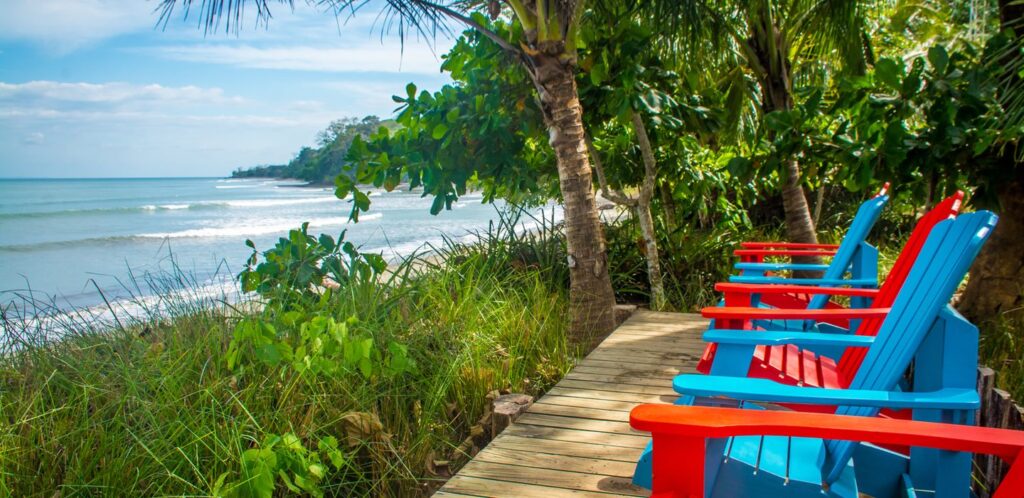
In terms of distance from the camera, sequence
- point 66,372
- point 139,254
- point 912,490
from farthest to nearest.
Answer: point 139,254
point 66,372
point 912,490

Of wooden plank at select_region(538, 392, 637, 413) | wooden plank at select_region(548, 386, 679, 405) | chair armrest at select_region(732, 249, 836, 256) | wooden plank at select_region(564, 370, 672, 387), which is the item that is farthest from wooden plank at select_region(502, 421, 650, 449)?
chair armrest at select_region(732, 249, 836, 256)

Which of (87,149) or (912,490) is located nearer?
(912,490)

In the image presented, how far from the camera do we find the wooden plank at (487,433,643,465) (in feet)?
8.82

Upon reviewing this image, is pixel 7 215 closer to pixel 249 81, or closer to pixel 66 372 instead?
pixel 66 372

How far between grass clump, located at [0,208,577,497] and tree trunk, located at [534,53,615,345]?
23 centimetres

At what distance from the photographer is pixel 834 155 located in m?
4.50

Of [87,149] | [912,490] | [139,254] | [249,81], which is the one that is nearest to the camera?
[912,490]

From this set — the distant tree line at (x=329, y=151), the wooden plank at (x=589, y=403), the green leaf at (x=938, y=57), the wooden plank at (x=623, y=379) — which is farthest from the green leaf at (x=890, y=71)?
the distant tree line at (x=329, y=151)

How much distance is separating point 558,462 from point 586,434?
31 centimetres

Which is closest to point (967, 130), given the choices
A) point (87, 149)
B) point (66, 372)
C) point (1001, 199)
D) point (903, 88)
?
point (903, 88)

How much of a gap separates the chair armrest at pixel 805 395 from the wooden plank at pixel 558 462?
3.43 ft

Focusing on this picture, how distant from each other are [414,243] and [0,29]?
132ft

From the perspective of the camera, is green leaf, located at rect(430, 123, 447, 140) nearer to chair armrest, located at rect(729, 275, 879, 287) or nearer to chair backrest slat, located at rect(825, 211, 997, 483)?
chair armrest, located at rect(729, 275, 879, 287)

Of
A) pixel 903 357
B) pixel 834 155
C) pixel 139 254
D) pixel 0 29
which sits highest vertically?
pixel 0 29
